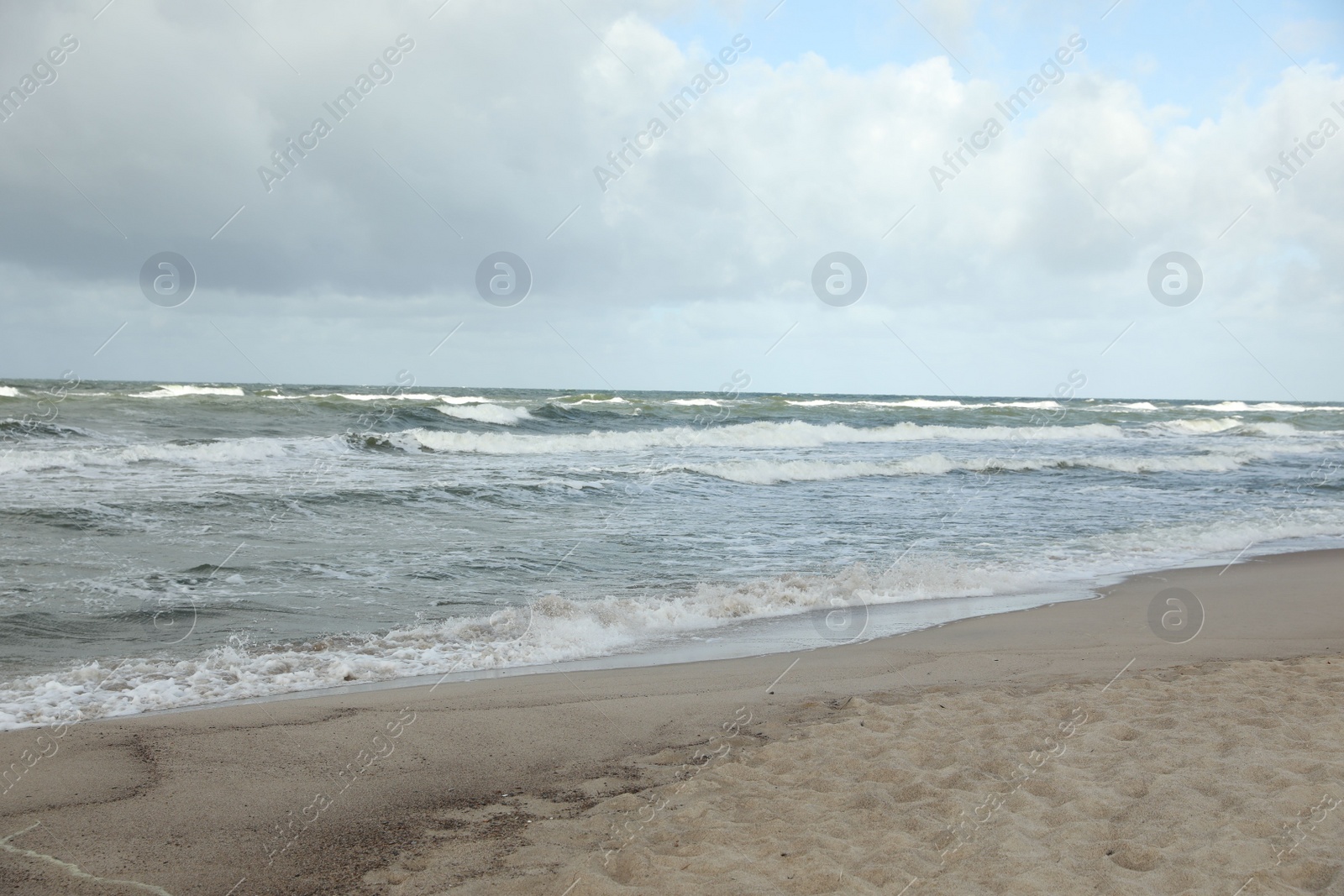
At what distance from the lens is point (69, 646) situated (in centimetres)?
562

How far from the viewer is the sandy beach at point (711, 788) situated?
9.45ft

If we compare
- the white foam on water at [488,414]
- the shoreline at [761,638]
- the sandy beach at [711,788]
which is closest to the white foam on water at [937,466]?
the shoreline at [761,638]

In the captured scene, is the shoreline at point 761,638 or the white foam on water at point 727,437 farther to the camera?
the white foam on water at point 727,437

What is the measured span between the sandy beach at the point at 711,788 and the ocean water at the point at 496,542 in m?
1.02

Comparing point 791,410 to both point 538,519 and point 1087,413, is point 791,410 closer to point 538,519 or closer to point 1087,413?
point 1087,413

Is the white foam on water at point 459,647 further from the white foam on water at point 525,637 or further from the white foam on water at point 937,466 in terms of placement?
the white foam on water at point 937,466

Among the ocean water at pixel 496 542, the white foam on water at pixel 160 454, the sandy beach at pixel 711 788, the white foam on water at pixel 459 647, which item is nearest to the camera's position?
the sandy beach at pixel 711 788

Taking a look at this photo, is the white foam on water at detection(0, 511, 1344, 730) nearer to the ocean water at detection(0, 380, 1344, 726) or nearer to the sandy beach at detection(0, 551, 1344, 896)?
the ocean water at detection(0, 380, 1344, 726)

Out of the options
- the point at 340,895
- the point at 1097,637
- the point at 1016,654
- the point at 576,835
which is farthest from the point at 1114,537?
the point at 340,895

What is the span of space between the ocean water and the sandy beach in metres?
1.02

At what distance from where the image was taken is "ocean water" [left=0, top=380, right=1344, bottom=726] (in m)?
5.90

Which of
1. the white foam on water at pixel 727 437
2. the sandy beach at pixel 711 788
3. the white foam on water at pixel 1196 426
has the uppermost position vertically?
the white foam on water at pixel 1196 426

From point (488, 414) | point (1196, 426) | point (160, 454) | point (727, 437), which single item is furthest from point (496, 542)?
point (1196, 426)

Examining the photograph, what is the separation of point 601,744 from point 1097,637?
14.7ft
